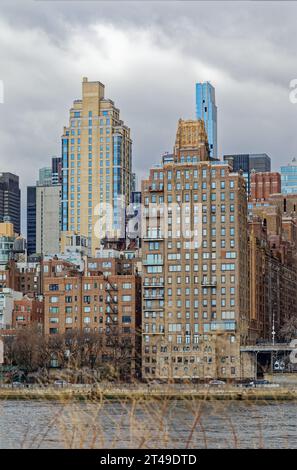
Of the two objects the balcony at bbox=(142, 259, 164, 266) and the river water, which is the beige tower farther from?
the river water

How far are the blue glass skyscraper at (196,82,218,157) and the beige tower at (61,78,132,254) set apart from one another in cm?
1873

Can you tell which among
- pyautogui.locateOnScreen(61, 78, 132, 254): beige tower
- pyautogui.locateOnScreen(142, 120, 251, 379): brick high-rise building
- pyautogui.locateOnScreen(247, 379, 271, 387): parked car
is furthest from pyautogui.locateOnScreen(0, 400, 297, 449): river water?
pyautogui.locateOnScreen(61, 78, 132, 254): beige tower

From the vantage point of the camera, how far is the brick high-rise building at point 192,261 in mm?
83062

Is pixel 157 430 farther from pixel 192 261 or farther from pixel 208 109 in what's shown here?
pixel 208 109

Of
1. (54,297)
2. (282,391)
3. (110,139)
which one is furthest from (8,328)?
(110,139)

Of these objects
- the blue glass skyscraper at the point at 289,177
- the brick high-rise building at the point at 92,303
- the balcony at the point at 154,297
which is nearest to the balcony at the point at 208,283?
the balcony at the point at 154,297

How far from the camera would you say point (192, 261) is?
278ft

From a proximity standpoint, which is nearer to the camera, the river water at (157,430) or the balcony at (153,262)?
the river water at (157,430)

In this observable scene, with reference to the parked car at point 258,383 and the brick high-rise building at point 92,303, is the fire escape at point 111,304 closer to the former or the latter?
the brick high-rise building at point 92,303

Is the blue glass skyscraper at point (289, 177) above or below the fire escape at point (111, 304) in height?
above

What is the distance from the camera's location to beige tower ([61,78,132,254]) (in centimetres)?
12646

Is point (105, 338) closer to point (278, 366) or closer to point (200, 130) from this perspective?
point (278, 366)

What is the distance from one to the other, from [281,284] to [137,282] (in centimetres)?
2048

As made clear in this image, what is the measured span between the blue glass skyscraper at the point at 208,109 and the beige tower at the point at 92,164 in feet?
61.4
